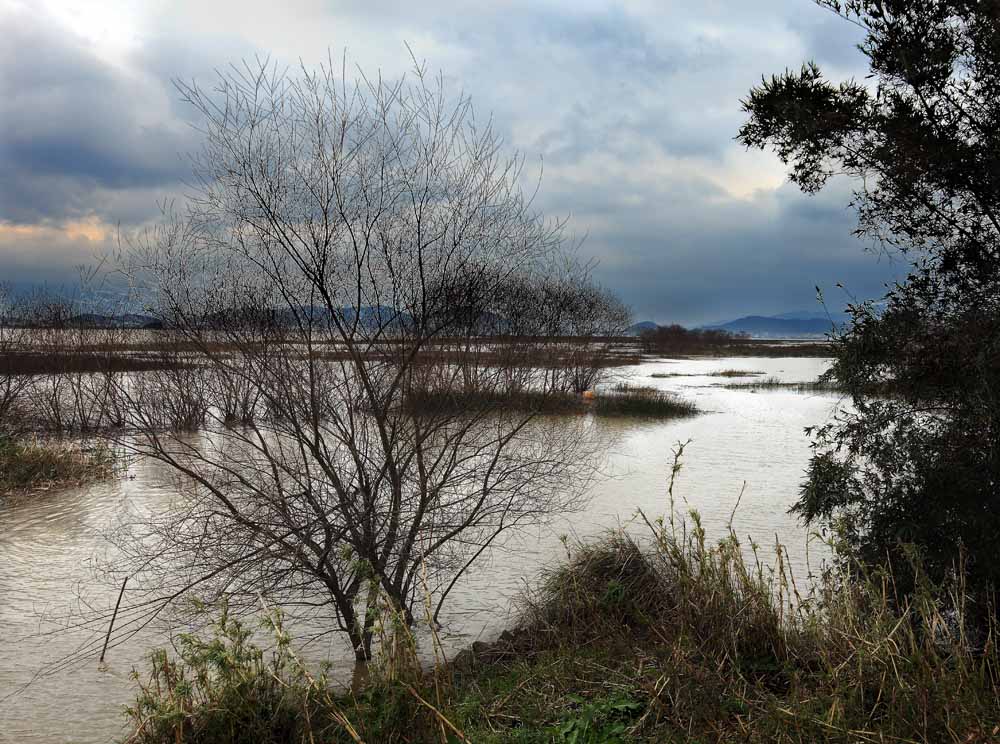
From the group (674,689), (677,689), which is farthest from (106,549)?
(677,689)

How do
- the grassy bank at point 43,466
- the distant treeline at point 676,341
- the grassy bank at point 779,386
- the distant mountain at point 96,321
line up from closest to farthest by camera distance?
the grassy bank at point 43,466, the distant mountain at point 96,321, the grassy bank at point 779,386, the distant treeline at point 676,341

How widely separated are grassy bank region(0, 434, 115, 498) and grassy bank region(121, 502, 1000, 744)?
33.8 ft

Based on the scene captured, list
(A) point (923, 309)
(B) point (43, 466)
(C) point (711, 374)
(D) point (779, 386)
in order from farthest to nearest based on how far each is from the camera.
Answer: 1. (C) point (711, 374)
2. (D) point (779, 386)
3. (B) point (43, 466)
4. (A) point (923, 309)

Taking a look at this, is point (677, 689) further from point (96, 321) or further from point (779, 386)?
point (779, 386)

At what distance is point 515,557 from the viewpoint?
8.70 meters

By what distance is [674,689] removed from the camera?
3746mm

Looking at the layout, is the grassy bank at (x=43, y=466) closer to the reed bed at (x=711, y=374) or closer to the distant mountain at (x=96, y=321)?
the distant mountain at (x=96, y=321)

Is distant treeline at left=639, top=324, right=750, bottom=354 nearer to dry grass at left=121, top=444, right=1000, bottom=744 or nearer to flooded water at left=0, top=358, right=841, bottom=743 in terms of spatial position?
flooded water at left=0, top=358, right=841, bottom=743

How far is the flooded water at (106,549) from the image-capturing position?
18.7 ft

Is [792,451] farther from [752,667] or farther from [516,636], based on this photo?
[752,667]

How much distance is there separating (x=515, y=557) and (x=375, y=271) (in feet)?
13.5

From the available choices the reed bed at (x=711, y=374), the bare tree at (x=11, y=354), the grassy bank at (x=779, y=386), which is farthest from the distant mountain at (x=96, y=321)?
the reed bed at (x=711, y=374)

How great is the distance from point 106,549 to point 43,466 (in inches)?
199

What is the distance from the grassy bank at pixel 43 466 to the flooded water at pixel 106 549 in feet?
1.65
